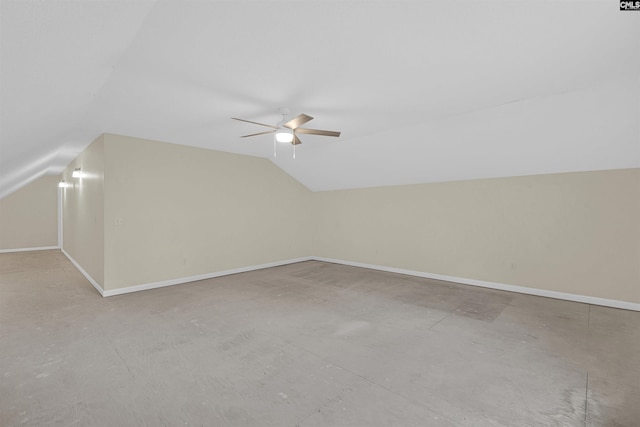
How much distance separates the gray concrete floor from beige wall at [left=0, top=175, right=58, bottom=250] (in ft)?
19.8

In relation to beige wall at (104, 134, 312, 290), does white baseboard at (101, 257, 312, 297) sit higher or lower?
lower

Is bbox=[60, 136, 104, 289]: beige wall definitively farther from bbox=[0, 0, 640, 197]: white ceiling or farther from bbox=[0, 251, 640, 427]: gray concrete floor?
bbox=[0, 251, 640, 427]: gray concrete floor

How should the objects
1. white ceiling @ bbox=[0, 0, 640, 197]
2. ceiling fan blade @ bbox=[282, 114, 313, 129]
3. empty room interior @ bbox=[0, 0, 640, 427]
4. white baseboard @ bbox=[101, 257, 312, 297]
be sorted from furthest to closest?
white baseboard @ bbox=[101, 257, 312, 297], ceiling fan blade @ bbox=[282, 114, 313, 129], empty room interior @ bbox=[0, 0, 640, 427], white ceiling @ bbox=[0, 0, 640, 197]

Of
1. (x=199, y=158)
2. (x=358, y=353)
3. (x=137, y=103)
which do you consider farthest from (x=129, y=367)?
(x=199, y=158)

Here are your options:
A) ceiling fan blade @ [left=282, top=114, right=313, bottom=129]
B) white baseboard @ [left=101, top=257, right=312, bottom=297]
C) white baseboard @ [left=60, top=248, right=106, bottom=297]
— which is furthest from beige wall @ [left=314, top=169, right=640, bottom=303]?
white baseboard @ [left=60, top=248, right=106, bottom=297]

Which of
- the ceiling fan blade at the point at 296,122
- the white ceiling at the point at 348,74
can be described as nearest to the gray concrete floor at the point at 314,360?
the white ceiling at the point at 348,74

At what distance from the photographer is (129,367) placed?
2.34m

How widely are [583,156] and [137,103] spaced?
5639mm

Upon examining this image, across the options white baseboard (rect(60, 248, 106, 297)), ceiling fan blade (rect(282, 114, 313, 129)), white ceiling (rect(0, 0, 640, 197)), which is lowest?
white baseboard (rect(60, 248, 106, 297))

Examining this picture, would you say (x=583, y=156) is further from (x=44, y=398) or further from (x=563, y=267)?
(x=44, y=398)

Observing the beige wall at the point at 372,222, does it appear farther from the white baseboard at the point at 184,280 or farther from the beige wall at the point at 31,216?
the beige wall at the point at 31,216

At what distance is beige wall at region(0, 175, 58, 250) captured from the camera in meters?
8.25

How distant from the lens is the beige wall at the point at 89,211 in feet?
14.3

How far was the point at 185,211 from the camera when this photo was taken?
5055 millimetres
